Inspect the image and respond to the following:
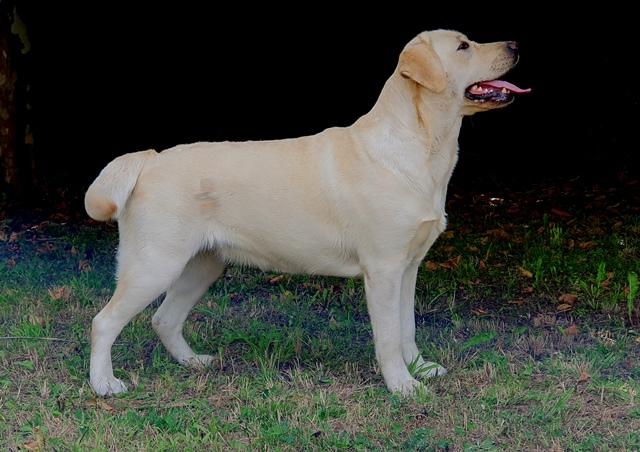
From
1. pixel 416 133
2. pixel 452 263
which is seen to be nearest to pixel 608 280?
pixel 452 263

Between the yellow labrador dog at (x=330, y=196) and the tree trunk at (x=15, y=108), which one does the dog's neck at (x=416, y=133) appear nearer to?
the yellow labrador dog at (x=330, y=196)

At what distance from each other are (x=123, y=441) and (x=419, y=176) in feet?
6.07

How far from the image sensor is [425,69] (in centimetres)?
462

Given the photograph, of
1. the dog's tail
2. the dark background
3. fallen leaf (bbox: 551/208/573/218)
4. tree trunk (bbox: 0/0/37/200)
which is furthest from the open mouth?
the dark background

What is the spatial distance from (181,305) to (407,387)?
4.52 feet

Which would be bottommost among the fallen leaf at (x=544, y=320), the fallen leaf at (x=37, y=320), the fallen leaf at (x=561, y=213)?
the fallen leaf at (x=561, y=213)

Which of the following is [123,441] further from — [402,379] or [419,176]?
[419,176]

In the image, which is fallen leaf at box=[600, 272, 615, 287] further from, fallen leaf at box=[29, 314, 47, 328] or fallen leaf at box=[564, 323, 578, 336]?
fallen leaf at box=[29, 314, 47, 328]

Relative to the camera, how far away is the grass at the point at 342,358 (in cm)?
428

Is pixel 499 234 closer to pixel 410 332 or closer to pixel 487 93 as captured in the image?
pixel 410 332

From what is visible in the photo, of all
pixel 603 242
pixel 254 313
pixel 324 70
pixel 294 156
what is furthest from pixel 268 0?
pixel 294 156

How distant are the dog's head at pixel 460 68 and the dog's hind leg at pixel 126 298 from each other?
4.87 feet

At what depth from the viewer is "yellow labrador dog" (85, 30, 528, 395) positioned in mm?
4707

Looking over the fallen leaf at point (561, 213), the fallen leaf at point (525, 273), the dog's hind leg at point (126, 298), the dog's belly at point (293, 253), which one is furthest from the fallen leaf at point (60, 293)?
the fallen leaf at point (561, 213)
